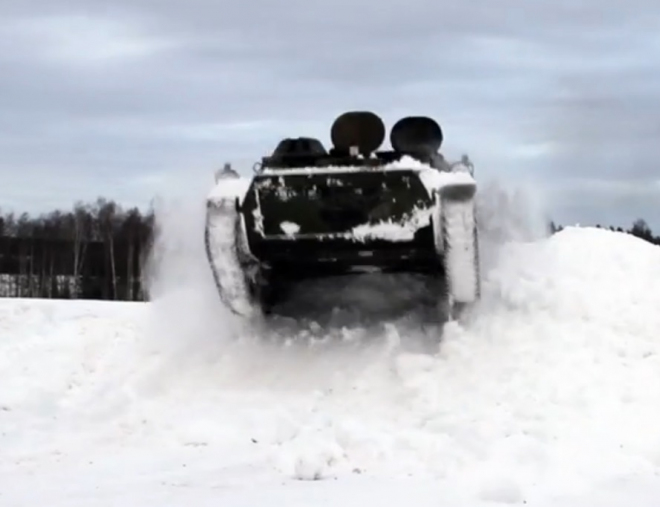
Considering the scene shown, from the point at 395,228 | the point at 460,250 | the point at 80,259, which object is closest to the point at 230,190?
the point at 395,228

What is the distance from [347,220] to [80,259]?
126 feet

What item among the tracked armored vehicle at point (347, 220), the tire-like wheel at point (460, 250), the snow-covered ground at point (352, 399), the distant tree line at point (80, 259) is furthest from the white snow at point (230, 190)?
the distant tree line at point (80, 259)

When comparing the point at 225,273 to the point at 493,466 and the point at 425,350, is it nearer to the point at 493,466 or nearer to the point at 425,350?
the point at 425,350

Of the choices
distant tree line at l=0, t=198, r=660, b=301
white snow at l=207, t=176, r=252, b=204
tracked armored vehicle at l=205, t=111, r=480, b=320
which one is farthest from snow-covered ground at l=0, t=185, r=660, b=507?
distant tree line at l=0, t=198, r=660, b=301

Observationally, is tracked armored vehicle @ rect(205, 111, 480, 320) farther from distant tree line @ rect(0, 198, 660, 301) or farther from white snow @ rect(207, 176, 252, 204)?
distant tree line @ rect(0, 198, 660, 301)

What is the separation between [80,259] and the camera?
4612cm

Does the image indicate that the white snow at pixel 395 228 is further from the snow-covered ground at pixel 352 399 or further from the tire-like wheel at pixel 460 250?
the snow-covered ground at pixel 352 399

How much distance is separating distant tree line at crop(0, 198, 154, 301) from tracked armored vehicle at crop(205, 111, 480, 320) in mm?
31966

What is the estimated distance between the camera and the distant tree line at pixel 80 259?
4350 cm

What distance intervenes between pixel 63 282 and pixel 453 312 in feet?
120

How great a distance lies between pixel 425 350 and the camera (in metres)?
9.43

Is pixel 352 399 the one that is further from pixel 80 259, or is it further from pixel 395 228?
pixel 80 259

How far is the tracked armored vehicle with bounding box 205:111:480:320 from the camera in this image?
902cm

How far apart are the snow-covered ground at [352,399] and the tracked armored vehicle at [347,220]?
734 mm
